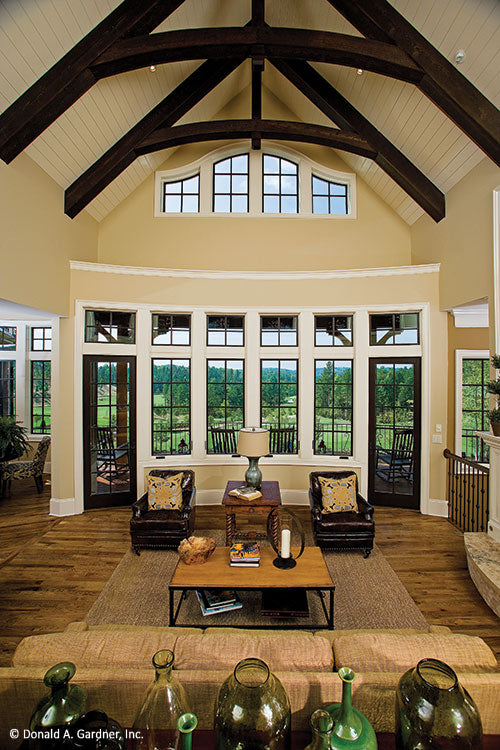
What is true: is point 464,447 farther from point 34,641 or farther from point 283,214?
point 34,641

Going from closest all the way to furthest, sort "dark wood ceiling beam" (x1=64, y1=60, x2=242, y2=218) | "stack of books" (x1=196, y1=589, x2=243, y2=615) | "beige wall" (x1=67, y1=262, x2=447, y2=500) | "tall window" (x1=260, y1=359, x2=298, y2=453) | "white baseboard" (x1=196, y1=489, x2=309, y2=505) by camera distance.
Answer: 1. "stack of books" (x1=196, y1=589, x2=243, y2=615)
2. "dark wood ceiling beam" (x1=64, y1=60, x2=242, y2=218)
3. "beige wall" (x1=67, y1=262, x2=447, y2=500)
4. "white baseboard" (x1=196, y1=489, x2=309, y2=505)
5. "tall window" (x1=260, y1=359, x2=298, y2=453)

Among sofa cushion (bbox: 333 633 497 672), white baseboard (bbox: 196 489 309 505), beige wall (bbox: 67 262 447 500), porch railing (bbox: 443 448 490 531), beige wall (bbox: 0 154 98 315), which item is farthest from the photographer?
white baseboard (bbox: 196 489 309 505)

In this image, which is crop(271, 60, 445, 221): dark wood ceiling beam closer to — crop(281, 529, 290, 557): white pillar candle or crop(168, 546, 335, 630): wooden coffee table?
crop(281, 529, 290, 557): white pillar candle

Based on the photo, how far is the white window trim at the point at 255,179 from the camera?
618 centimetres

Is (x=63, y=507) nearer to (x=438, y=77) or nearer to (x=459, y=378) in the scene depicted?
(x=459, y=378)

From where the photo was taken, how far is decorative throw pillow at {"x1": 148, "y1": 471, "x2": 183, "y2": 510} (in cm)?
445

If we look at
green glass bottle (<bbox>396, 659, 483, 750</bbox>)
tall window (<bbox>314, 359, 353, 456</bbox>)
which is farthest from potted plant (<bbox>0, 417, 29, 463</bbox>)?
green glass bottle (<bbox>396, 659, 483, 750</bbox>)

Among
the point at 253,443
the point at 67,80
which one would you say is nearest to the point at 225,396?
the point at 253,443

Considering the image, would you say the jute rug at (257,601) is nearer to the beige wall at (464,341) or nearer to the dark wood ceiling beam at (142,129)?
the beige wall at (464,341)

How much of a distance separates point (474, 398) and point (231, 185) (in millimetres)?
5420

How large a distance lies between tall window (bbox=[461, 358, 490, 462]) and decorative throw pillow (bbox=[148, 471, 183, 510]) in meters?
4.79

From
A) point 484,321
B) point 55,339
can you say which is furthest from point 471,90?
point 55,339

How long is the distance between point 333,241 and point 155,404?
12.7 ft

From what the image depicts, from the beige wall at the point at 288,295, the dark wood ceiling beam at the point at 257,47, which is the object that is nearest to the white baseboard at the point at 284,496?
the beige wall at the point at 288,295
